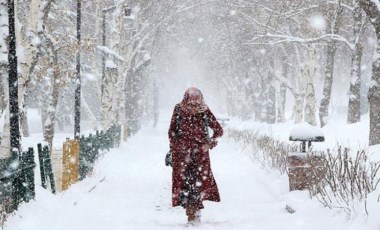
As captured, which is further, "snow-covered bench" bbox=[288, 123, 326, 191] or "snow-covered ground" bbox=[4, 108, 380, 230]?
"snow-covered bench" bbox=[288, 123, 326, 191]

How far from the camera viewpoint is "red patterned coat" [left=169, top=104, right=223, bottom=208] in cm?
679

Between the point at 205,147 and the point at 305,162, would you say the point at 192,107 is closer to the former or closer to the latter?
the point at 205,147

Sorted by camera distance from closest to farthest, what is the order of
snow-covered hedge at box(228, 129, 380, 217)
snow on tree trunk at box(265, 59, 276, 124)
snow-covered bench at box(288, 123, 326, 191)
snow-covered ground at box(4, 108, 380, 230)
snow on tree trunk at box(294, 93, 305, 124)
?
snow-covered hedge at box(228, 129, 380, 217)
snow-covered ground at box(4, 108, 380, 230)
snow-covered bench at box(288, 123, 326, 191)
snow on tree trunk at box(294, 93, 305, 124)
snow on tree trunk at box(265, 59, 276, 124)

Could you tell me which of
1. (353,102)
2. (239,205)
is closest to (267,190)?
(239,205)

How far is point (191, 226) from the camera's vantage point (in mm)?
6457

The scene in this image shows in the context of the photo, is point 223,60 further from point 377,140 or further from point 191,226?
point 191,226

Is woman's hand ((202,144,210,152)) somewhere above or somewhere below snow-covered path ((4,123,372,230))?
above

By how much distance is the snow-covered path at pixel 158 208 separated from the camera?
250 inches

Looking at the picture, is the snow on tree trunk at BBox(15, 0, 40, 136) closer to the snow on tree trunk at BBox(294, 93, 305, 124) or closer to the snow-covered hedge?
the snow-covered hedge

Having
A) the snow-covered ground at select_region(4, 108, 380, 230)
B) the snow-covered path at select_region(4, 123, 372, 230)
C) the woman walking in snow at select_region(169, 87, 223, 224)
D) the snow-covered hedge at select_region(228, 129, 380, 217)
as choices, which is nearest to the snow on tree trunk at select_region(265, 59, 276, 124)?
the snow-covered hedge at select_region(228, 129, 380, 217)

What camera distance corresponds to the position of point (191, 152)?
6.81 metres

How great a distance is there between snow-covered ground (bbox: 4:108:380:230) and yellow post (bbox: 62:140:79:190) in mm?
170

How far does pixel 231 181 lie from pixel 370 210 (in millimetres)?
5901

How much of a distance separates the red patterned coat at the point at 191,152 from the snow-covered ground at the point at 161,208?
45 centimetres
